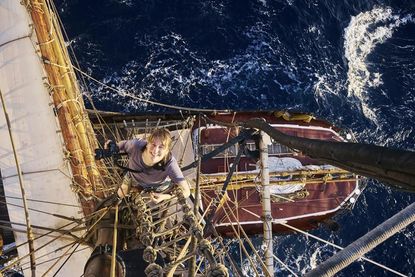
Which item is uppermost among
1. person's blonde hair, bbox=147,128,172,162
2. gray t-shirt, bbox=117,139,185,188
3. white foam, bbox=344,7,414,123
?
Result: white foam, bbox=344,7,414,123

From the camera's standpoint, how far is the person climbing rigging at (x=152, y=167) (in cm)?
731

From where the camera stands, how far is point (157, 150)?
7.32 meters

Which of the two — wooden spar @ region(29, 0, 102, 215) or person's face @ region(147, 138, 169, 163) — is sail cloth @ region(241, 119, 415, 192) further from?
wooden spar @ region(29, 0, 102, 215)

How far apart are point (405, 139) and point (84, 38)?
633 inches

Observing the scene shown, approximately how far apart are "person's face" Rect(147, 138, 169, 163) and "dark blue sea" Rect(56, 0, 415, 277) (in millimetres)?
13420

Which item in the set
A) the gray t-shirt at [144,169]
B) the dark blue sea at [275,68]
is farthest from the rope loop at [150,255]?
the dark blue sea at [275,68]

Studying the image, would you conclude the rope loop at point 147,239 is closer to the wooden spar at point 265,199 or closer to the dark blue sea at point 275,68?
the wooden spar at point 265,199

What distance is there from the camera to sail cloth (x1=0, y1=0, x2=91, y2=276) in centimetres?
1180

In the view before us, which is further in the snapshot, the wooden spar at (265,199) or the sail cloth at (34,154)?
the sail cloth at (34,154)

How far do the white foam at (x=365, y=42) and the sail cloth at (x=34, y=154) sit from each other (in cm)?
1562

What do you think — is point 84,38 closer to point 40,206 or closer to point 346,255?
point 40,206

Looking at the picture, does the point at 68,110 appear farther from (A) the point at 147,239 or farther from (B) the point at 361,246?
(B) the point at 361,246

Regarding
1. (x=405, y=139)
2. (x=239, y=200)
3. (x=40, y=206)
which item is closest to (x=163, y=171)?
(x=40, y=206)

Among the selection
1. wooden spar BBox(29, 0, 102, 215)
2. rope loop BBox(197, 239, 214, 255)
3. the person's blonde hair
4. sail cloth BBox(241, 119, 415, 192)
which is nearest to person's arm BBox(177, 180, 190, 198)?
the person's blonde hair
